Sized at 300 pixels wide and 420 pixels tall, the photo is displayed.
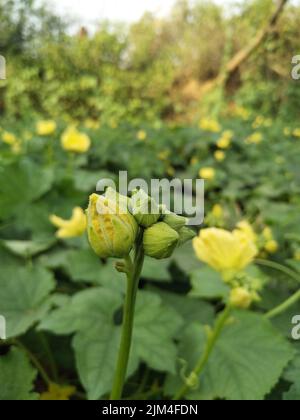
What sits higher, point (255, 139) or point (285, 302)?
point (255, 139)

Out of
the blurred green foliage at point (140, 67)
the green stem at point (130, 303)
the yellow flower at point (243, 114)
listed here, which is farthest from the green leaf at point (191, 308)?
the blurred green foliage at point (140, 67)

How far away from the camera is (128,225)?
39 cm

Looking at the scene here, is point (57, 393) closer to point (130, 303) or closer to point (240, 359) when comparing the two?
point (240, 359)

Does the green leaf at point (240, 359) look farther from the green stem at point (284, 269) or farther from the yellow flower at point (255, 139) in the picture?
the yellow flower at point (255, 139)

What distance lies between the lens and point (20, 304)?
2.86ft

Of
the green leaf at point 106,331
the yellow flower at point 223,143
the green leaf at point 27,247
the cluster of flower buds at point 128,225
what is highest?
the yellow flower at point 223,143

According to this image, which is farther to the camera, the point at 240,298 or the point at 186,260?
the point at 186,260

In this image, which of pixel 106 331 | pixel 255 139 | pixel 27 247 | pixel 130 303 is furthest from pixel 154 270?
pixel 255 139

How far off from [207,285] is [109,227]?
60cm

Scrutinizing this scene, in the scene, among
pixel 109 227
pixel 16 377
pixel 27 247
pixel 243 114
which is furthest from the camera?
pixel 243 114

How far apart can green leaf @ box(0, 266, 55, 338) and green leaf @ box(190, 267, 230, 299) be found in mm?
309

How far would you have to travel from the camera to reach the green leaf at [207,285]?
912mm

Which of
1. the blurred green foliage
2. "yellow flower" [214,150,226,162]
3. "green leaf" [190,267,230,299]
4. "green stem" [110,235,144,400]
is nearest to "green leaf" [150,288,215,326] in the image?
"green leaf" [190,267,230,299]
